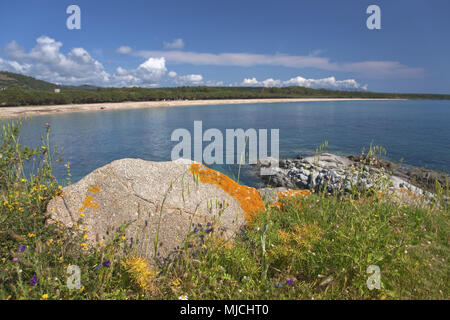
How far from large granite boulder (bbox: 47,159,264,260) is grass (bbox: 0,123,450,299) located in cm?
27

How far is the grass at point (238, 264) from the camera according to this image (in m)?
2.80

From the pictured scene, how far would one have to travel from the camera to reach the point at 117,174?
4.65m

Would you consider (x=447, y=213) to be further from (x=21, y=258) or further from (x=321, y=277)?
(x=21, y=258)

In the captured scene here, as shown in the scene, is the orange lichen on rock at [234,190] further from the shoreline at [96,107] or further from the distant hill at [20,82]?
the distant hill at [20,82]

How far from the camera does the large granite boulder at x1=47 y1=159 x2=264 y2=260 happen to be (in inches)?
154

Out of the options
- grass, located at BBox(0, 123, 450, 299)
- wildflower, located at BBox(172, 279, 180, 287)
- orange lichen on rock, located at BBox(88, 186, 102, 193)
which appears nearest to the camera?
grass, located at BBox(0, 123, 450, 299)

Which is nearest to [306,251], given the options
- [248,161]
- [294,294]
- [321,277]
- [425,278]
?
[321,277]

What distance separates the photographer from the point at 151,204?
4.33 m

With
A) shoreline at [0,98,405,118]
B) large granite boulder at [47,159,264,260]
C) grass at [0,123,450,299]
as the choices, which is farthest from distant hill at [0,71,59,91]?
grass at [0,123,450,299]

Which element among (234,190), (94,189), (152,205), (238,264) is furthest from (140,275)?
(234,190)

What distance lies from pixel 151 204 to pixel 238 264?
75.0 inches

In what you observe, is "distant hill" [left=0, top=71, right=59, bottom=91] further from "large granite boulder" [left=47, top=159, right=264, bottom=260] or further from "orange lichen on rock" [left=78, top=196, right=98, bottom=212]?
"orange lichen on rock" [left=78, top=196, right=98, bottom=212]

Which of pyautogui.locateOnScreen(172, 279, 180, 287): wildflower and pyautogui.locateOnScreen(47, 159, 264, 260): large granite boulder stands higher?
pyautogui.locateOnScreen(47, 159, 264, 260): large granite boulder
